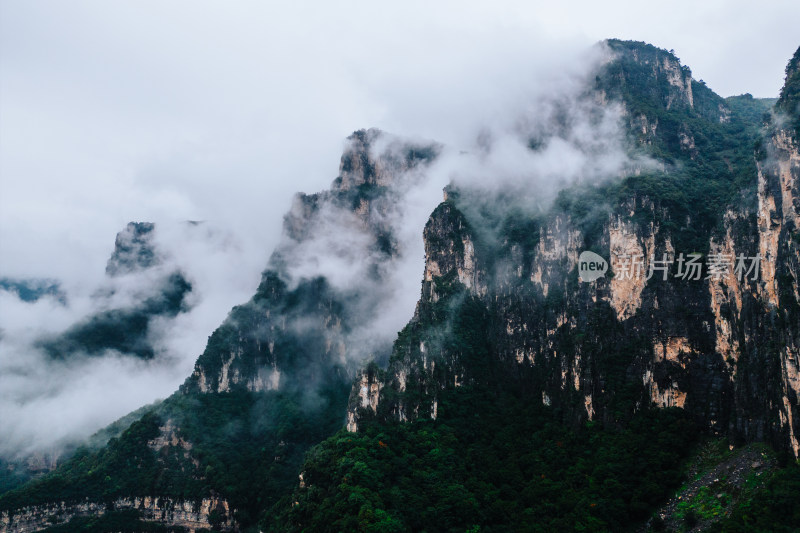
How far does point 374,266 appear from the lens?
105 meters

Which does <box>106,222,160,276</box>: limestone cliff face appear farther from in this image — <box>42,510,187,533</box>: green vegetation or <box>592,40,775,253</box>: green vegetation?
<box>592,40,775,253</box>: green vegetation

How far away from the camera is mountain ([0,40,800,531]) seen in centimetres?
4712

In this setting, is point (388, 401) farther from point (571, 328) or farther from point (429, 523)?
point (571, 328)

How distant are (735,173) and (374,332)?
59179 millimetres

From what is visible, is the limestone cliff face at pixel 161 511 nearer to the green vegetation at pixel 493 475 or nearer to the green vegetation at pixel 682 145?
the green vegetation at pixel 493 475

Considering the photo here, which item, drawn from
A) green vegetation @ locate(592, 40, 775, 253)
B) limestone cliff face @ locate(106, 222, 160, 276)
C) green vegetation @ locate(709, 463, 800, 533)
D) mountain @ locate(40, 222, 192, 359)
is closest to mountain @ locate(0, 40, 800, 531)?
green vegetation @ locate(709, 463, 800, 533)

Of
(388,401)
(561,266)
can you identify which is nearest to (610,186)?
(561,266)

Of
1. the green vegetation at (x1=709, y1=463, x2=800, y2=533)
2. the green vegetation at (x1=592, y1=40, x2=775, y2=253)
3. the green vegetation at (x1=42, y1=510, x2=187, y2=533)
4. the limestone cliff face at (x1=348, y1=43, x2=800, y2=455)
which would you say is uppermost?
the green vegetation at (x1=592, y1=40, x2=775, y2=253)

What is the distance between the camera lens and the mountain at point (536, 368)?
47.1 m

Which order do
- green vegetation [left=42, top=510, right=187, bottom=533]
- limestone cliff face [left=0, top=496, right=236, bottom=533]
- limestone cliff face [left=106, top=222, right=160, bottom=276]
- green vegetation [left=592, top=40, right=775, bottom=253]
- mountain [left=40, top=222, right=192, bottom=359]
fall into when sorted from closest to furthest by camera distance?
green vegetation [left=592, top=40, right=775, bottom=253]
green vegetation [left=42, top=510, right=187, bottom=533]
limestone cliff face [left=0, top=496, right=236, bottom=533]
mountain [left=40, top=222, right=192, bottom=359]
limestone cliff face [left=106, top=222, right=160, bottom=276]

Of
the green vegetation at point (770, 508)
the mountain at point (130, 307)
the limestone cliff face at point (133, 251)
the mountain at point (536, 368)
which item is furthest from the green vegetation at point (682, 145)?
the limestone cliff face at point (133, 251)

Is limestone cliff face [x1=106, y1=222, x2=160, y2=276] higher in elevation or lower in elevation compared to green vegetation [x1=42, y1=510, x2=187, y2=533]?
higher

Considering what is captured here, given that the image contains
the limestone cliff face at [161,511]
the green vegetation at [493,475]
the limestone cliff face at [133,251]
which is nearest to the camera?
the green vegetation at [493,475]

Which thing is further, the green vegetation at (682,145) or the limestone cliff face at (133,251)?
the limestone cliff face at (133,251)
